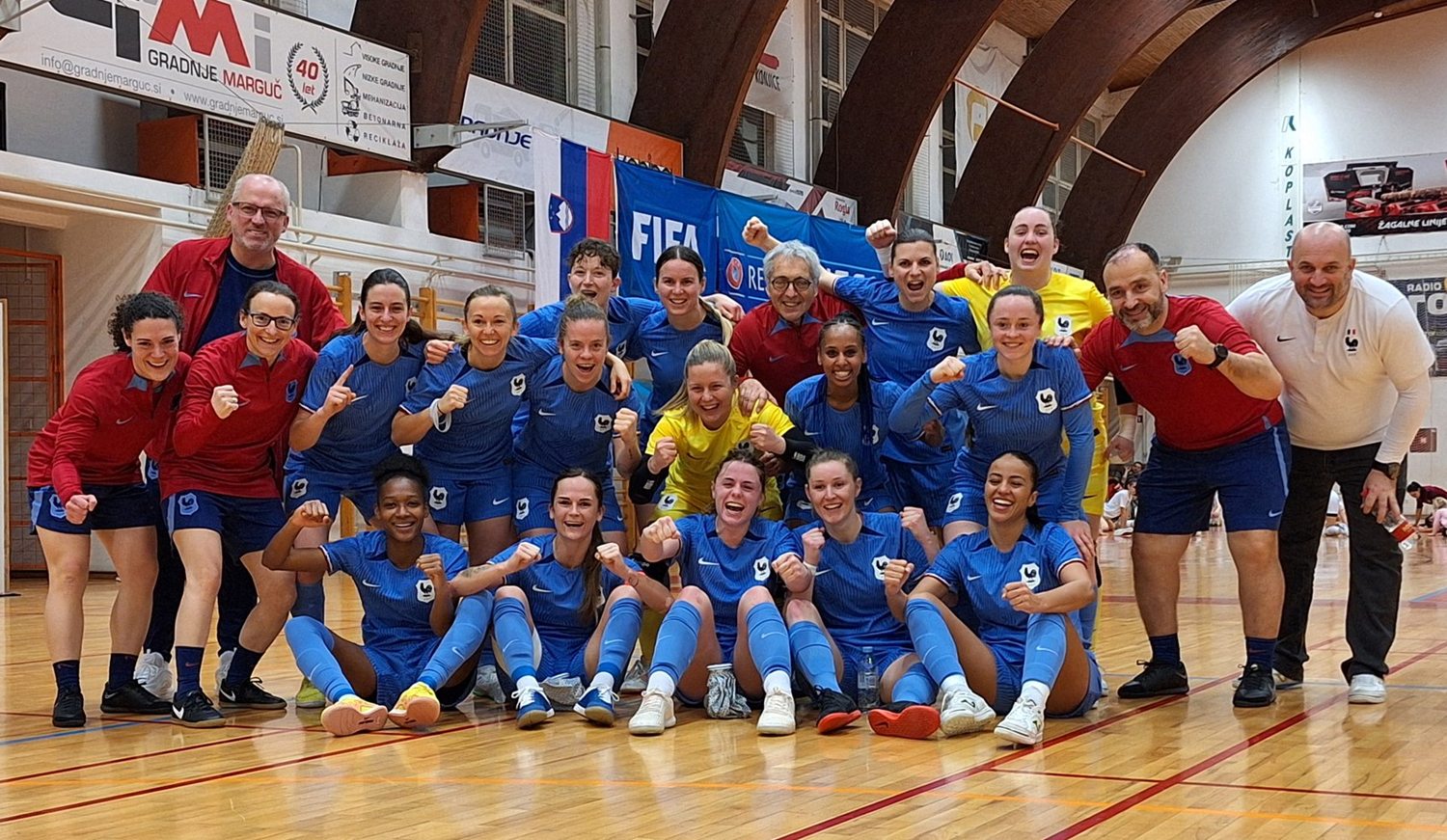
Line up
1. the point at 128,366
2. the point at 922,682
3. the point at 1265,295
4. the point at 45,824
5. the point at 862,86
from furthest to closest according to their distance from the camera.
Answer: the point at 862,86, the point at 1265,295, the point at 128,366, the point at 922,682, the point at 45,824

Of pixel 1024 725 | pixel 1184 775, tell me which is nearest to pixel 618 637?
pixel 1024 725

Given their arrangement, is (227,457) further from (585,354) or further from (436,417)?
(585,354)

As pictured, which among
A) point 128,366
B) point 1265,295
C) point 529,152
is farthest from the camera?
point 529,152

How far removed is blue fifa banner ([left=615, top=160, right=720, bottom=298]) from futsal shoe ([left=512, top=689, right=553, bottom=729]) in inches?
379

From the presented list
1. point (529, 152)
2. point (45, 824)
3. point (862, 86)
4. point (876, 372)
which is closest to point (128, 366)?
point (45, 824)

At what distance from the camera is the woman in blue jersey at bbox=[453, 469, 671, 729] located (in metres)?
5.67

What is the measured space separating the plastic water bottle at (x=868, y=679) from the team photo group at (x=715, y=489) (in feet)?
0.04

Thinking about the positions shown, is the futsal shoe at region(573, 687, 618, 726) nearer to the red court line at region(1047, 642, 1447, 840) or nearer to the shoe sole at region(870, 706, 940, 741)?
the shoe sole at region(870, 706, 940, 741)

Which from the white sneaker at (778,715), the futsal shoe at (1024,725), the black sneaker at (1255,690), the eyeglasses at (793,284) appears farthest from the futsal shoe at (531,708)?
the black sneaker at (1255,690)

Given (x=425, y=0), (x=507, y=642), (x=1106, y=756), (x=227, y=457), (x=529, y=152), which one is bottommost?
(x=1106, y=756)

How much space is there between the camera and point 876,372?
652 centimetres

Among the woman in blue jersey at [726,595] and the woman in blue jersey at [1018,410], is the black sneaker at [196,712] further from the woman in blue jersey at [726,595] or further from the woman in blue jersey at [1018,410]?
the woman in blue jersey at [1018,410]

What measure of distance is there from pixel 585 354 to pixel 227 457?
156 centimetres

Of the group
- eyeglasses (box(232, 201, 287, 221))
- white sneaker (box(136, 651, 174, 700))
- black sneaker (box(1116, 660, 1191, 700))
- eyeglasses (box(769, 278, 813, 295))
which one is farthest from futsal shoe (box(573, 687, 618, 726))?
eyeglasses (box(232, 201, 287, 221))
